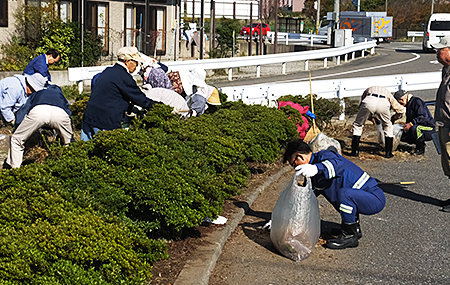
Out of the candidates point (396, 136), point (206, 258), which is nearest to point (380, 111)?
point (396, 136)

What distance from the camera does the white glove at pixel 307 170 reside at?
5458 mm

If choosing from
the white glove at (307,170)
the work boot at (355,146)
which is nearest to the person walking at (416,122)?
the work boot at (355,146)

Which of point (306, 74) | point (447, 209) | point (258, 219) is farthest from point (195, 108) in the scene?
point (306, 74)

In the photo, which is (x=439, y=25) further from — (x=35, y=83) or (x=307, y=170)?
(x=307, y=170)

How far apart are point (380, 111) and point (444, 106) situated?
7.85 ft

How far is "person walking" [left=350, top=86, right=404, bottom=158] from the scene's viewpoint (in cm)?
984

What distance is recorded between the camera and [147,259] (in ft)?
Result: 15.0

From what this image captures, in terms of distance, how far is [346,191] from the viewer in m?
5.84

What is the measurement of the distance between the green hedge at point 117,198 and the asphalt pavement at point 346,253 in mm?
442

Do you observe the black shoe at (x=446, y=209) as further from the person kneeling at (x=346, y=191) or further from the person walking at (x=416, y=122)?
the person walking at (x=416, y=122)

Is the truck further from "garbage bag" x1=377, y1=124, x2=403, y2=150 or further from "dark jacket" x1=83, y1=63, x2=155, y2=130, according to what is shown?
"dark jacket" x1=83, y1=63, x2=155, y2=130

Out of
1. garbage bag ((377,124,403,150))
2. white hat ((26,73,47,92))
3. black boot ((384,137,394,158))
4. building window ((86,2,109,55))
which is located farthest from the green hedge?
building window ((86,2,109,55))

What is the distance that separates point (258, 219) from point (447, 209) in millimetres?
2334

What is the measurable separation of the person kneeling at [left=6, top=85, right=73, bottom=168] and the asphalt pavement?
2624 millimetres
